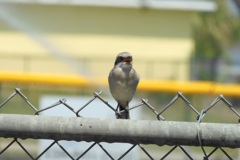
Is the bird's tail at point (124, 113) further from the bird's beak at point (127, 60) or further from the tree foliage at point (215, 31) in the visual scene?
the tree foliage at point (215, 31)

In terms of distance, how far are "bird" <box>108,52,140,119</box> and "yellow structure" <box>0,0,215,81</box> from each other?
29.6 feet

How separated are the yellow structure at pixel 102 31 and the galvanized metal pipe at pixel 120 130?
9723 mm

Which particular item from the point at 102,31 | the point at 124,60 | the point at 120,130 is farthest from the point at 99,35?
Answer: the point at 120,130

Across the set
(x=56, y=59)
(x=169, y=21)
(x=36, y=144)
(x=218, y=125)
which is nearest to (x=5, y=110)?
(x=36, y=144)

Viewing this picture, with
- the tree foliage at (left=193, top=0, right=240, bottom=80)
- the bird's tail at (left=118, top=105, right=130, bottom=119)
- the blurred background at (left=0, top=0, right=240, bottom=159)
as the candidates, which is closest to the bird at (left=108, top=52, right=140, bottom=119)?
the bird's tail at (left=118, top=105, right=130, bottom=119)

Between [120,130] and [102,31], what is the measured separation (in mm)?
10306

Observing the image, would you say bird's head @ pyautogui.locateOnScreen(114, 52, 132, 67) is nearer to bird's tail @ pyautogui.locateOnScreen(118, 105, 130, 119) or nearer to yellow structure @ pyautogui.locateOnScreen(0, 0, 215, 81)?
bird's tail @ pyautogui.locateOnScreen(118, 105, 130, 119)

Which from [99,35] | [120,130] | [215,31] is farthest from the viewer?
[215,31]

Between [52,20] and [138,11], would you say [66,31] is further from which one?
[138,11]

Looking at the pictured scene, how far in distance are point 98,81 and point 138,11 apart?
3.46 metres

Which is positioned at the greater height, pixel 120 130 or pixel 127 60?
pixel 127 60

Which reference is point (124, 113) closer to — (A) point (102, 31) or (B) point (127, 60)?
(B) point (127, 60)

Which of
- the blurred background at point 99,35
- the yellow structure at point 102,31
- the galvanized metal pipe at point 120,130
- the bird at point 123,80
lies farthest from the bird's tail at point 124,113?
the yellow structure at point 102,31

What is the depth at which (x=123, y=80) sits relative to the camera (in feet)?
8.90
